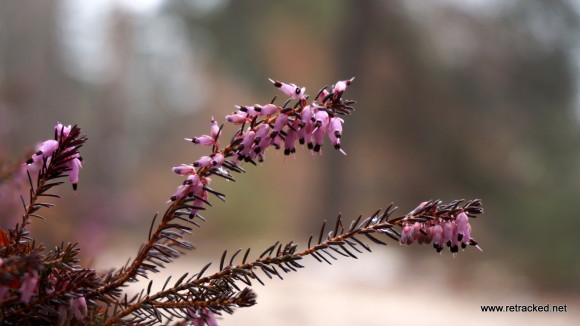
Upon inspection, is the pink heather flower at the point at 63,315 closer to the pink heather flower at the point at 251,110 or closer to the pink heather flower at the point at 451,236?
the pink heather flower at the point at 251,110

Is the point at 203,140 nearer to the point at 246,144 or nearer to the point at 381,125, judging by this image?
the point at 246,144

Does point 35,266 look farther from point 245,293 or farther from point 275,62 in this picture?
point 275,62

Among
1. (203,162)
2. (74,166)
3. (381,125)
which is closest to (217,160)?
(203,162)

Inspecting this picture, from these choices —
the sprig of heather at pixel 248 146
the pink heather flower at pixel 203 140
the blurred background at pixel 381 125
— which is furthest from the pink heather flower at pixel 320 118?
the blurred background at pixel 381 125

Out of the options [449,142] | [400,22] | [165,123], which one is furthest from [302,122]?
[165,123]

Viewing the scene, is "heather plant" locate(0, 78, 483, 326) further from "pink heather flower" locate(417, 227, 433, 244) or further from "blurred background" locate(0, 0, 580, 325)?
"blurred background" locate(0, 0, 580, 325)

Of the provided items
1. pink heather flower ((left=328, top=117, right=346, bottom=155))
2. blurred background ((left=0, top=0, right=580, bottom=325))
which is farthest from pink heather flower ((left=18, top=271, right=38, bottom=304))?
blurred background ((left=0, top=0, right=580, bottom=325))
